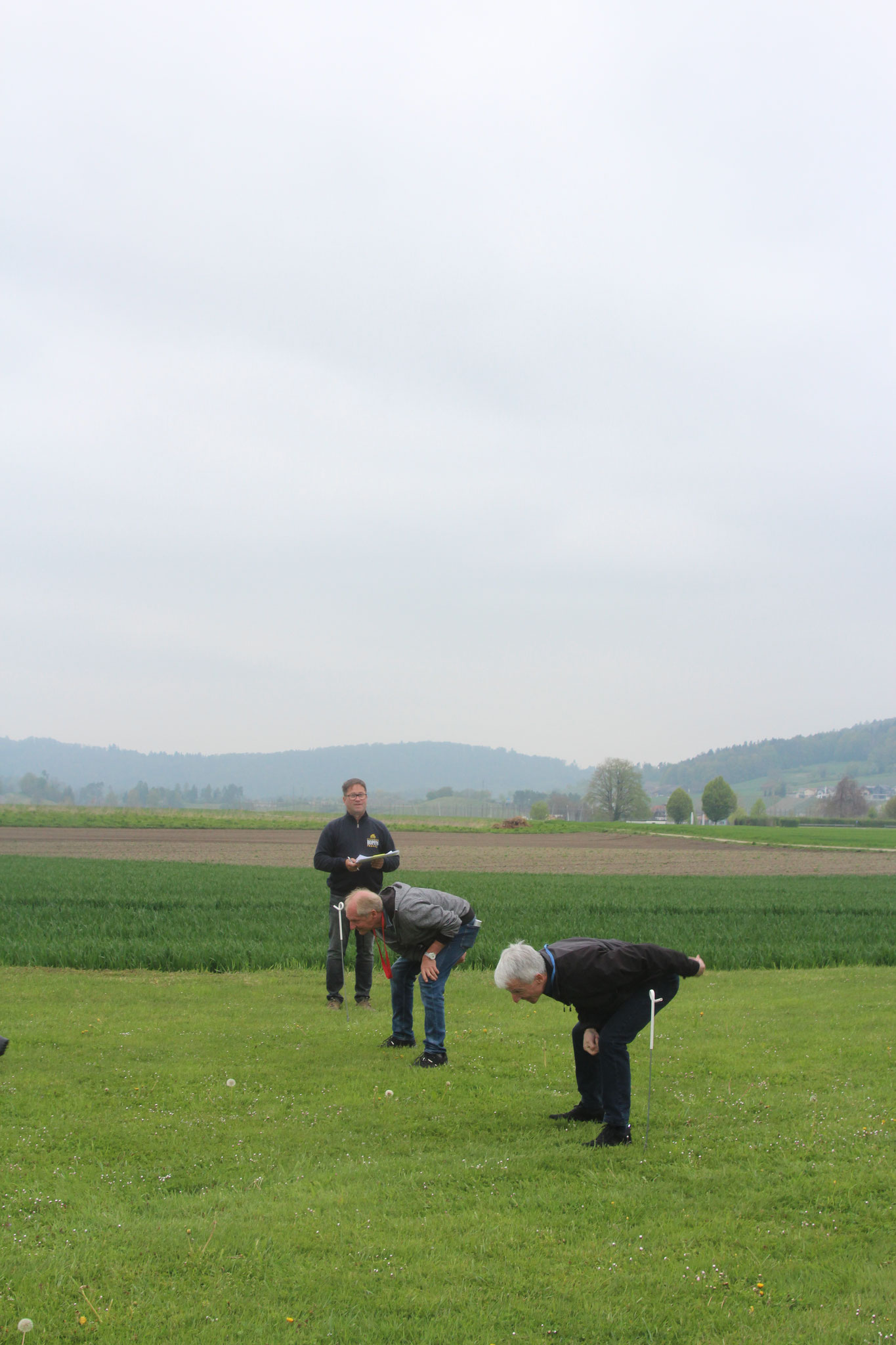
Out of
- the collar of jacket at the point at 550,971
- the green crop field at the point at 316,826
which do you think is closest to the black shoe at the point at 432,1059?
the collar of jacket at the point at 550,971

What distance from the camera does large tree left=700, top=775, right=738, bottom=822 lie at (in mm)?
192625

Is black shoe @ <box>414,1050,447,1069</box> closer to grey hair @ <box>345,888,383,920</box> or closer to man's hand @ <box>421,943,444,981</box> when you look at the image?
man's hand @ <box>421,943,444,981</box>

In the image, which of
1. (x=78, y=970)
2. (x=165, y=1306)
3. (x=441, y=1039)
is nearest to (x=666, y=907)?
(x=78, y=970)

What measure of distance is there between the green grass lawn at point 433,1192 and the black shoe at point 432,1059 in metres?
0.15

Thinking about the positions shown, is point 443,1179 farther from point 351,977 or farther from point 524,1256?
point 351,977

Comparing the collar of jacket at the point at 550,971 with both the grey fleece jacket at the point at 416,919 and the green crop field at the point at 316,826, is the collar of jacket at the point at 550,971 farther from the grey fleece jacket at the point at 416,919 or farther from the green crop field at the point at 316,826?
the green crop field at the point at 316,826

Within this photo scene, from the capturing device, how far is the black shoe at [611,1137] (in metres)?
6.84

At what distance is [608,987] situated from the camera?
693 cm

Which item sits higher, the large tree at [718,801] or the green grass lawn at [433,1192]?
the green grass lawn at [433,1192]

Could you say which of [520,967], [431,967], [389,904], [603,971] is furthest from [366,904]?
[603,971]

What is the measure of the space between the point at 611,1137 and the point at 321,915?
56.2 feet

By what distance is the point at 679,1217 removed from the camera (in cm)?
559

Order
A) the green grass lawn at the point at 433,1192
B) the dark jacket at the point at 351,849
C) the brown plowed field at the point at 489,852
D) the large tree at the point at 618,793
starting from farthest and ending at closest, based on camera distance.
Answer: the large tree at the point at 618,793 → the brown plowed field at the point at 489,852 → the dark jacket at the point at 351,849 → the green grass lawn at the point at 433,1192

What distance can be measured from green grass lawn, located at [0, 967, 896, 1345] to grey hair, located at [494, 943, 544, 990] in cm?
127
